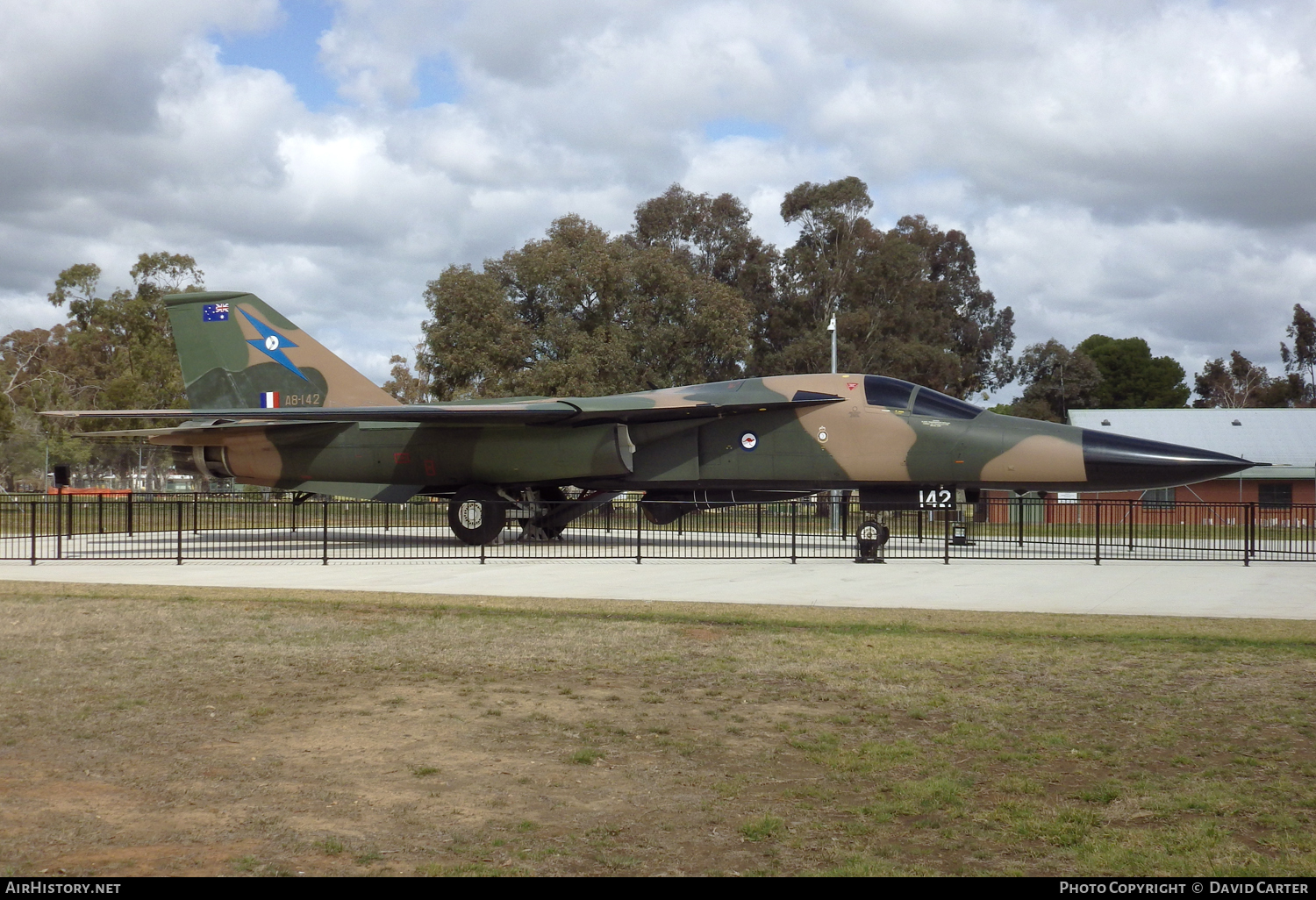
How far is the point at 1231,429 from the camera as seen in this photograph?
1684 inches

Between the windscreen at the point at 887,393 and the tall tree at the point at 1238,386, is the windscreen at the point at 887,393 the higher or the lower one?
the lower one

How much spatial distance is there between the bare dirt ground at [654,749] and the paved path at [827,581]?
2091 mm

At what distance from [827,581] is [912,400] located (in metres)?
4.94

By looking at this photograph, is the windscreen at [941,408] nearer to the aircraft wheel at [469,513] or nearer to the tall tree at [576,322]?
the aircraft wheel at [469,513]

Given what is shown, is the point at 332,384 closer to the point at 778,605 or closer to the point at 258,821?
the point at 778,605

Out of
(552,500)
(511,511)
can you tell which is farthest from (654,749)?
(552,500)

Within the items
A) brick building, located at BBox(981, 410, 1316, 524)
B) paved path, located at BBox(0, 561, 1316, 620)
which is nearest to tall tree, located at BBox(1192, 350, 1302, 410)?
brick building, located at BBox(981, 410, 1316, 524)

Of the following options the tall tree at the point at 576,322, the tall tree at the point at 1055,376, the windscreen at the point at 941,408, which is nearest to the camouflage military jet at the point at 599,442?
the windscreen at the point at 941,408

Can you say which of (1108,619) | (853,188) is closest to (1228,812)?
(1108,619)

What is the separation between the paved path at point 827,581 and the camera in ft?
39.7

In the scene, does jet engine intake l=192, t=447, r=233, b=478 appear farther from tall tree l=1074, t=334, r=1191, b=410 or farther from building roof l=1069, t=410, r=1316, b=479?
tall tree l=1074, t=334, r=1191, b=410

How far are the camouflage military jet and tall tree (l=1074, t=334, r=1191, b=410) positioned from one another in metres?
62.0

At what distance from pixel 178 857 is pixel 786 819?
251cm

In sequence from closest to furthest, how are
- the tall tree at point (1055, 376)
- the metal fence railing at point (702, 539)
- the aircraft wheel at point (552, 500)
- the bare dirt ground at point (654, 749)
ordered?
1. the bare dirt ground at point (654, 749)
2. the metal fence railing at point (702, 539)
3. the aircraft wheel at point (552, 500)
4. the tall tree at point (1055, 376)
